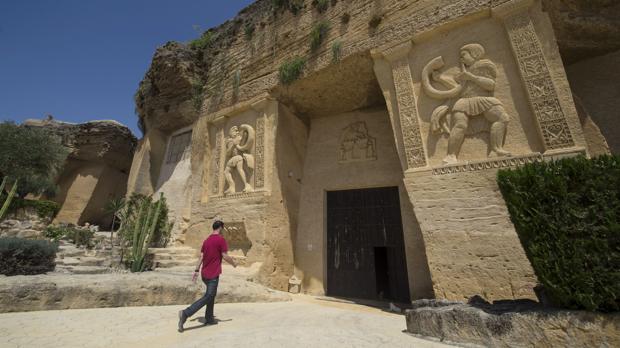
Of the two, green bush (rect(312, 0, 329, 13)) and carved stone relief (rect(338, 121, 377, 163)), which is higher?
green bush (rect(312, 0, 329, 13))

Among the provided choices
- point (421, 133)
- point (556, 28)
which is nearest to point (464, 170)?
point (421, 133)

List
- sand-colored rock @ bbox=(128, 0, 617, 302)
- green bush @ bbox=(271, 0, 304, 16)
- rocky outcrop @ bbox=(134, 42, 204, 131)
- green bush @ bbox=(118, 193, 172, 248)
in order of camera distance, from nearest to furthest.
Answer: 1. sand-colored rock @ bbox=(128, 0, 617, 302)
2. green bush @ bbox=(271, 0, 304, 16)
3. green bush @ bbox=(118, 193, 172, 248)
4. rocky outcrop @ bbox=(134, 42, 204, 131)

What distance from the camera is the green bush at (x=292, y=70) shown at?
23.3 feet

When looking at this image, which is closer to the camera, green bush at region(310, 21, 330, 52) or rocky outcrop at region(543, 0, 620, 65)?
rocky outcrop at region(543, 0, 620, 65)

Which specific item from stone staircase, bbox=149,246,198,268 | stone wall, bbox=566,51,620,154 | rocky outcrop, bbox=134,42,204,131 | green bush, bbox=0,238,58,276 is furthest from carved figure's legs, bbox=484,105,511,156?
green bush, bbox=0,238,58,276

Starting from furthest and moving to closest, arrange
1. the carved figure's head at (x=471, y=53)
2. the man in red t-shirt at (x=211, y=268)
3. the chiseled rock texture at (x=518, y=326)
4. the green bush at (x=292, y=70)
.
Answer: the green bush at (x=292, y=70)
the carved figure's head at (x=471, y=53)
the man in red t-shirt at (x=211, y=268)
the chiseled rock texture at (x=518, y=326)

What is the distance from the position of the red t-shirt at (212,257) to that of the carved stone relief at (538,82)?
5.07m

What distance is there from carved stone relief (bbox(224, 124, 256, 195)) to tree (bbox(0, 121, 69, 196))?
11.7 m

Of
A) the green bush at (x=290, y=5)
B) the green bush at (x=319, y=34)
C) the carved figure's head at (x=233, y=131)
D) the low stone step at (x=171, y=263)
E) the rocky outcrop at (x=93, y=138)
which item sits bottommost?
the low stone step at (x=171, y=263)

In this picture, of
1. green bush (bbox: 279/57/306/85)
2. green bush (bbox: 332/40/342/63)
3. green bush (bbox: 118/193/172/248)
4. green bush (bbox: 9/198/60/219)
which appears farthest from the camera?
green bush (bbox: 9/198/60/219)

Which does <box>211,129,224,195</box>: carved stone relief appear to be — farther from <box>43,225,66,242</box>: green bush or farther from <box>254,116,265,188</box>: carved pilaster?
<box>43,225,66,242</box>: green bush

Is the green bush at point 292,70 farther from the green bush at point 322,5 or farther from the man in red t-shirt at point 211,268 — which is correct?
the man in red t-shirt at point 211,268

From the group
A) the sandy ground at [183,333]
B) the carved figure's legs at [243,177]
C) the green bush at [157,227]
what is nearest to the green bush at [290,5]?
the carved figure's legs at [243,177]

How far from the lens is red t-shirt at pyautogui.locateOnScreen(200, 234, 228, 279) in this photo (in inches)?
127
